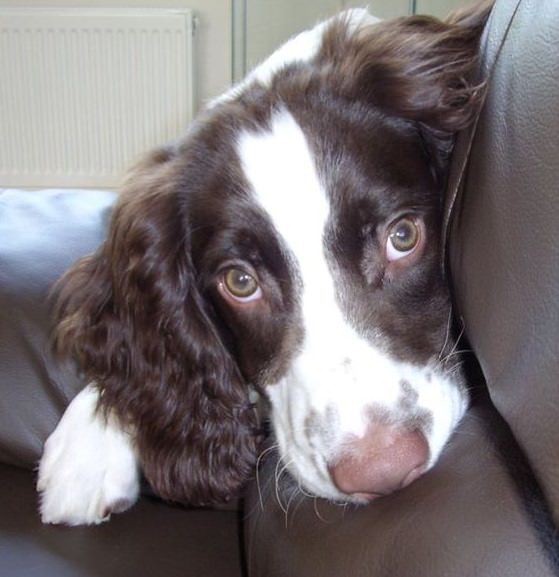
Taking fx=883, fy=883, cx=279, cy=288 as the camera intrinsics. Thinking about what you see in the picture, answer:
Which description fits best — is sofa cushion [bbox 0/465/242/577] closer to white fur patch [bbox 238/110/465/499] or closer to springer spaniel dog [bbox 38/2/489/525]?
springer spaniel dog [bbox 38/2/489/525]

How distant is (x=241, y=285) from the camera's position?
1.33 meters

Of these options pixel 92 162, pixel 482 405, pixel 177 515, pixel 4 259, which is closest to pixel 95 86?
pixel 92 162

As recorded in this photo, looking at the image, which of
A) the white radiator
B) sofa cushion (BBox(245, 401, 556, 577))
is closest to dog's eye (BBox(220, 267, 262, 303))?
sofa cushion (BBox(245, 401, 556, 577))

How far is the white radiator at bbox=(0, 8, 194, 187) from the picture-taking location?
4445 mm

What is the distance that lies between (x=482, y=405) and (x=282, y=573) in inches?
12.0

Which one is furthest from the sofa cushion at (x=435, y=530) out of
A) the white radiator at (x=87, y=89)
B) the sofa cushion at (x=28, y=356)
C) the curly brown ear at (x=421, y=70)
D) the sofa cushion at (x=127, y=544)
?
the white radiator at (x=87, y=89)

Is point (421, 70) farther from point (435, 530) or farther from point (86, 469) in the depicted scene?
point (86, 469)

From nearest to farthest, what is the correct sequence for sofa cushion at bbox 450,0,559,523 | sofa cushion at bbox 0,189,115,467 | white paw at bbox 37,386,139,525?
sofa cushion at bbox 450,0,559,523, white paw at bbox 37,386,139,525, sofa cushion at bbox 0,189,115,467

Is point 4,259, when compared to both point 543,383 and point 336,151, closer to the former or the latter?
point 336,151

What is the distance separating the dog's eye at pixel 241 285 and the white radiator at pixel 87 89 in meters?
3.18

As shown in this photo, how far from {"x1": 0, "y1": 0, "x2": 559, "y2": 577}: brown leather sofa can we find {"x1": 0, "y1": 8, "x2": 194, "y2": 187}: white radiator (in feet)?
11.3

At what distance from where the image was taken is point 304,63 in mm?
1503

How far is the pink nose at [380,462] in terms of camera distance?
0.95 meters

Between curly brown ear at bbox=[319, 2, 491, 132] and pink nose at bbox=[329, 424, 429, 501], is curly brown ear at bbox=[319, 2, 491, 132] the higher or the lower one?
the higher one
